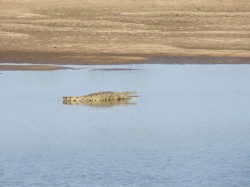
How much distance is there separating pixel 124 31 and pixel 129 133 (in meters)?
22.8

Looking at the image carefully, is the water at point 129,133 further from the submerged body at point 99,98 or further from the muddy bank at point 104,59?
the muddy bank at point 104,59

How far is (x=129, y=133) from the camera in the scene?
1750 centimetres

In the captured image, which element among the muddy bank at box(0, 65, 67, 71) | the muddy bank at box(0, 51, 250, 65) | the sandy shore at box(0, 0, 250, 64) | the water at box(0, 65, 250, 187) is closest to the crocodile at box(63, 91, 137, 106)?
the water at box(0, 65, 250, 187)

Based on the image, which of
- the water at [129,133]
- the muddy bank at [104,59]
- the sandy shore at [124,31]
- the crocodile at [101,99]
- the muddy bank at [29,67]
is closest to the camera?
the water at [129,133]

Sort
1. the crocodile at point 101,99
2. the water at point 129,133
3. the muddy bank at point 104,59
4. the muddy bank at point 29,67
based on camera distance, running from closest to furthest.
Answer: the water at point 129,133, the crocodile at point 101,99, the muddy bank at point 29,67, the muddy bank at point 104,59

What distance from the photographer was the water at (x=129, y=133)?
13859mm

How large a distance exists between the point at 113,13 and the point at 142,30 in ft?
13.3

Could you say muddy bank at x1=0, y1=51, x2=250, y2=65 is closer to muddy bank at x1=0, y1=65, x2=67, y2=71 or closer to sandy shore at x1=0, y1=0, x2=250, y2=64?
sandy shore at x1=0, y1=0, x2=250, y2=64

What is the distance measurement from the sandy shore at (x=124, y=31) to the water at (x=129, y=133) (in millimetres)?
6706

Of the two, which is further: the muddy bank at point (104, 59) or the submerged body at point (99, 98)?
the muddy bank at point (104, 59)

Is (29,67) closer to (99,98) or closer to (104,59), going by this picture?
(104,59)

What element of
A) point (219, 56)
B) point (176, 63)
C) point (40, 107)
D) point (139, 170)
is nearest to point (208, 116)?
point (40, 107)

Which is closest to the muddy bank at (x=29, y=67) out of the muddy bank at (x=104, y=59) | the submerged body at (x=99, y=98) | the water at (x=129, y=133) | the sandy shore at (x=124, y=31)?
the muddy bank at (x=104, y=59)

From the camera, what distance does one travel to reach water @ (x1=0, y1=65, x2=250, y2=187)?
45.5 feet
